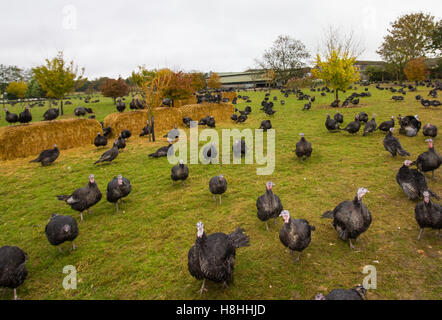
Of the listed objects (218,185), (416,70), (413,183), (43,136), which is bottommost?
(218,185)

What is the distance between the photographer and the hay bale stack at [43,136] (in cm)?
1422

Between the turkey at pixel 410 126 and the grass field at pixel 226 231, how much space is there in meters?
1.47

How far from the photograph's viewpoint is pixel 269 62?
266ft

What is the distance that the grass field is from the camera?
4.64 m

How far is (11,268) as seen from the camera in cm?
452

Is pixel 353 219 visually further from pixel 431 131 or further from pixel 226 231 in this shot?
pixel 431 131

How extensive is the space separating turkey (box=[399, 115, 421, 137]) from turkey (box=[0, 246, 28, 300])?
17091mm

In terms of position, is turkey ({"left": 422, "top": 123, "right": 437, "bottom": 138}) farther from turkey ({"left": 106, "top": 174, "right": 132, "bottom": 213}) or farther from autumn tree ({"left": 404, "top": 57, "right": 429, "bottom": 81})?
autumn tree ({"left": 404, "top": 57, "right": 429, "bottom": 81})

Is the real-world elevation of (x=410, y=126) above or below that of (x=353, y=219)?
above

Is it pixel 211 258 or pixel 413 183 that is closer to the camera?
pixel 211 258

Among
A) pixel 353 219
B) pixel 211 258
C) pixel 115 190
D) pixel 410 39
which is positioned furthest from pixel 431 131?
pixel 410 39

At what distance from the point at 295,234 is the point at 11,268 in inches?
216

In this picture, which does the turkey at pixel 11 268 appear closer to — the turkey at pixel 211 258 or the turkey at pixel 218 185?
the turkey at pixel 211 258
